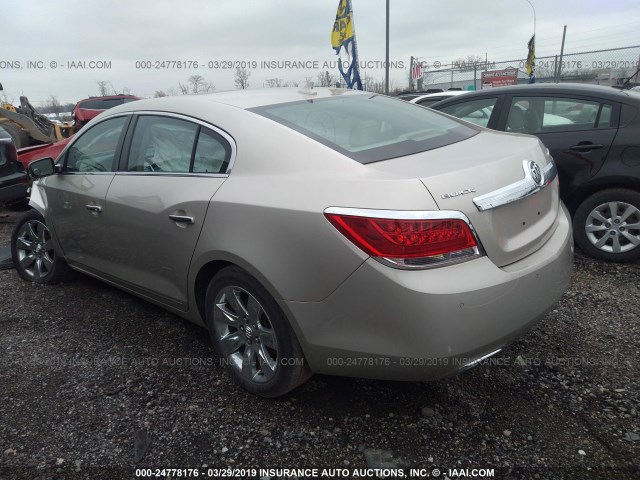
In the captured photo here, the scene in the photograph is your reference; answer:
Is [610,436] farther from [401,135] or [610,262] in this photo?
[610,262]

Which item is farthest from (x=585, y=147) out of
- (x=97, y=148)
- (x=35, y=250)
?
(x=35, y=250)

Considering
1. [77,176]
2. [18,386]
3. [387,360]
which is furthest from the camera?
[77,176]

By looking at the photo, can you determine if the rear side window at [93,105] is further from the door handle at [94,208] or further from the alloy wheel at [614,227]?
the alloy wheel at [614,227]

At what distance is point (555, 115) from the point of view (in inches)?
175

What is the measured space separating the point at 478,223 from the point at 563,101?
121 inches

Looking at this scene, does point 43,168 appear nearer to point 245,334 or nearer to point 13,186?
point 245,334

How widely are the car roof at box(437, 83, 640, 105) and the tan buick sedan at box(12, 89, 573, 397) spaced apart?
77.5 inches

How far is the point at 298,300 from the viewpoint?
2117 millimetres

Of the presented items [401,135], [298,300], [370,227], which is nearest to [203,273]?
[298,300]

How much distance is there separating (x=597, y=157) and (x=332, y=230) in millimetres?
3146

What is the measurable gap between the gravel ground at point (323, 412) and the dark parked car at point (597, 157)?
0.93 m

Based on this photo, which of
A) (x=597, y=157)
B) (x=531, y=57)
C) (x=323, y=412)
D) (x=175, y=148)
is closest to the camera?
(x=323, y=412)

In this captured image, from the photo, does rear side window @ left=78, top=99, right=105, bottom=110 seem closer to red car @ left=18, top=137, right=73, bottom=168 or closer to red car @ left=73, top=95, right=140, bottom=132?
red car @ left=73, top=95, right=140, bottom=132

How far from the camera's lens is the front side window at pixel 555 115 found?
4.19 metres
